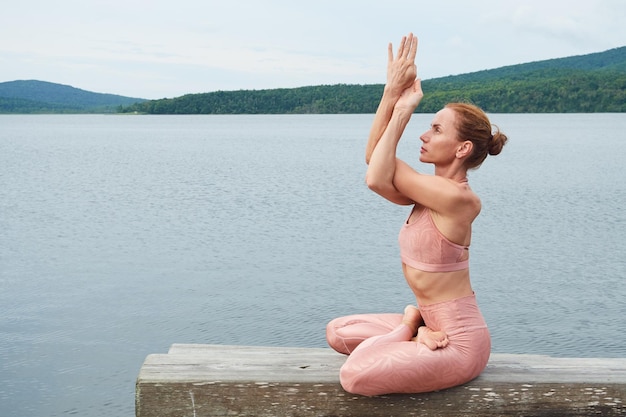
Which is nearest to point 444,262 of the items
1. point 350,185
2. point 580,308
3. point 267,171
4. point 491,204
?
point 580,308

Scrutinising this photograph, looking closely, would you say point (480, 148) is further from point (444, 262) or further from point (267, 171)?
point (267, 171)

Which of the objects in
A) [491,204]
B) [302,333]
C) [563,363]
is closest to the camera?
[563,363]

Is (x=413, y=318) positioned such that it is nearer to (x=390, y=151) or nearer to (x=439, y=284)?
(x=439, y=284)

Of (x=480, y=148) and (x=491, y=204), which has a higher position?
(x=480, y=148)

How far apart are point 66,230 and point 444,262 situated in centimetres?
1638

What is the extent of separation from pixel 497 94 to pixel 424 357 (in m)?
117

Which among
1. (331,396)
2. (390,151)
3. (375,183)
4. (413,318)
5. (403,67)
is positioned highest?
(403,67)

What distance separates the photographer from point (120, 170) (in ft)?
129

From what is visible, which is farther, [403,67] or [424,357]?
[403,67]

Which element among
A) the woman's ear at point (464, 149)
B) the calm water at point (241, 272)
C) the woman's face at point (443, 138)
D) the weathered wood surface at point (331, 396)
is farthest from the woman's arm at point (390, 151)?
the calm water at point (241, 272)

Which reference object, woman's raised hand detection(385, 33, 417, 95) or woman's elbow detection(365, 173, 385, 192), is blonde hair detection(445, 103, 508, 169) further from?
woman's elbow detection(365, 173, 385, 192)

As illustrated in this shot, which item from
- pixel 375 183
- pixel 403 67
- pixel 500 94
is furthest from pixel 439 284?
pixel 500 94

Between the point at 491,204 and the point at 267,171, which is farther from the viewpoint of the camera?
the point at 267,171

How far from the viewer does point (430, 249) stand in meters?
4.12
